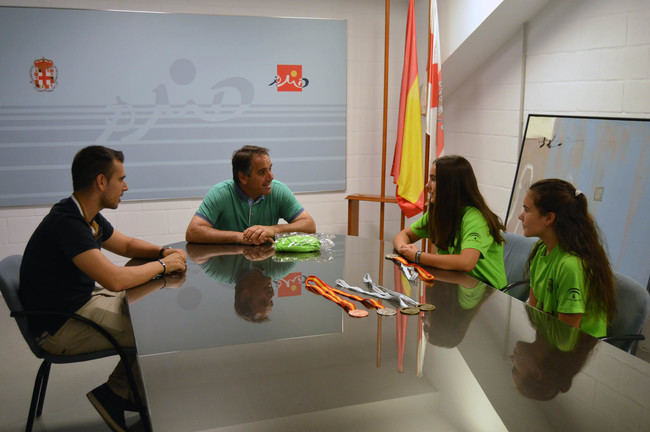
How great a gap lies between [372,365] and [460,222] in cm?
123

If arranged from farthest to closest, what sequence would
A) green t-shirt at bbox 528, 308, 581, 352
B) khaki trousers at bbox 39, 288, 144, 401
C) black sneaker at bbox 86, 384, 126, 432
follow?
khaki trousers at bbox 39, 288, 144, 401, black sneaker at bbox 86, 384, 126, 432, green t-shirt at bbox 528, 308, 581, 352

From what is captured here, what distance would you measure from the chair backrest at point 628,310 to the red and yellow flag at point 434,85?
2162mm

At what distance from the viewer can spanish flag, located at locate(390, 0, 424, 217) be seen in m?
4.38

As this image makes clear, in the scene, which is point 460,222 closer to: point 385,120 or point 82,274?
point 82,274

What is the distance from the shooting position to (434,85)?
164 inches

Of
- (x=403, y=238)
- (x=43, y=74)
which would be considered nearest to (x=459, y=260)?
(x=403, y=238)

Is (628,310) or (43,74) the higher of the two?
(43,74)

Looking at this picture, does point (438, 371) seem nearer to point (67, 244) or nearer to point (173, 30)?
point (67, 244)

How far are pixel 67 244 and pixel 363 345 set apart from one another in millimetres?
1197

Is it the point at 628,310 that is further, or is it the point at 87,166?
the point at 87,166

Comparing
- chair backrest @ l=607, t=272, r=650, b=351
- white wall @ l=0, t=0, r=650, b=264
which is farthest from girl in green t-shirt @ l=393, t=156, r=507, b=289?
white wall @ l=0, t=0, r=650, b=264

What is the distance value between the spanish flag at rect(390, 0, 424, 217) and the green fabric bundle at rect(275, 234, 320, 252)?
1.83 m

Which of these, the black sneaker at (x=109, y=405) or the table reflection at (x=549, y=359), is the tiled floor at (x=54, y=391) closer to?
the black sneaker at (x=109, y=405)

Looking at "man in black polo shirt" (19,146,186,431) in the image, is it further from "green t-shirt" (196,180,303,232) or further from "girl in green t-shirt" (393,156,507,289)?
"girl in green t-shirt" (393,156,507,289)
